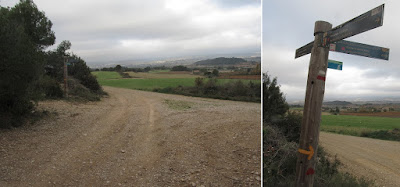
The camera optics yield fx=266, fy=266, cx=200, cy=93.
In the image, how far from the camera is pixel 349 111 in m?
32.8

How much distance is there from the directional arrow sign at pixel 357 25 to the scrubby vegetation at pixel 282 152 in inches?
100

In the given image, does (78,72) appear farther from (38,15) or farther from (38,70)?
(38,70)

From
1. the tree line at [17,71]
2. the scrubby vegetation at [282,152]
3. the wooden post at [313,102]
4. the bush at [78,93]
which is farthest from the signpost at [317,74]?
the bush at [78,93]

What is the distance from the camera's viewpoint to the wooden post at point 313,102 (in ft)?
9.36

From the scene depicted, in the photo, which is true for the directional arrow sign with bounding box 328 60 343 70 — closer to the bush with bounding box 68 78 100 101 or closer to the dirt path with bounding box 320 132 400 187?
the dirt path with bounding box 320 132 400 187

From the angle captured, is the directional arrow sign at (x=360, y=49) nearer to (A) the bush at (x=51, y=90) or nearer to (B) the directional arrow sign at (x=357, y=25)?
(B) the directional arrow sign at (x=357, y=25)

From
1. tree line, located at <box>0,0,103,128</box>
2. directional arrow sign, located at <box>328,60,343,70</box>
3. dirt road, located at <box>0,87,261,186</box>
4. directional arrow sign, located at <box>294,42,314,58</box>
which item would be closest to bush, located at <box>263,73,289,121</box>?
dirt road, located at <box>0,87,261,186</box>

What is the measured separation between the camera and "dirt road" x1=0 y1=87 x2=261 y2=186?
4.69 m

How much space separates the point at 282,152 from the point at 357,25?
4.05 metres

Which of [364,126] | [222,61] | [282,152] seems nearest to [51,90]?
[282,152]

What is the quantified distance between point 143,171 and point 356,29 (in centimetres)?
414

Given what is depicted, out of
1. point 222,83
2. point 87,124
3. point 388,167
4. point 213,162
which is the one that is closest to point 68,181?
point 213,162

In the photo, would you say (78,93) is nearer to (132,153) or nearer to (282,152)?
(132,153)

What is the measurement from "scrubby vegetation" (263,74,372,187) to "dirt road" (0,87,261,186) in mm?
319
